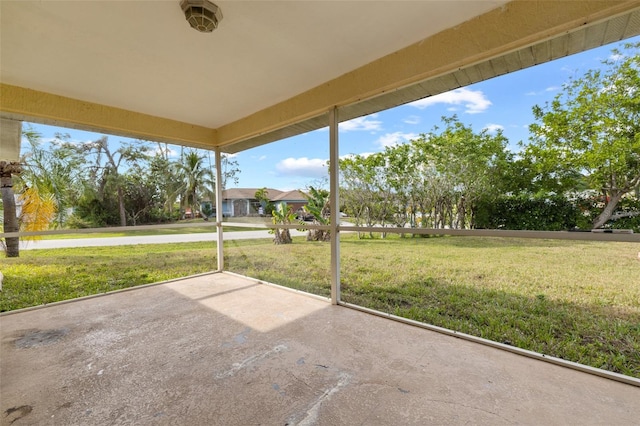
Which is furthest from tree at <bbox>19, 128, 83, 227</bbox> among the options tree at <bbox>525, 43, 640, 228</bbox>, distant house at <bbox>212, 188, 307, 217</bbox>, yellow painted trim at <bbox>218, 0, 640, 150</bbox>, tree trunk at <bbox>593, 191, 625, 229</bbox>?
tree trunk at <bbox>593, 191, 625, 229</bbox>

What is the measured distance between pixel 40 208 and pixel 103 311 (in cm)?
206

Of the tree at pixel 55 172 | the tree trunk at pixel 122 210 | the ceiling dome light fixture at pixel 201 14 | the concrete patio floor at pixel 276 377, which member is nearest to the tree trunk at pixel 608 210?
the concrete patio floor at pixel 276 377

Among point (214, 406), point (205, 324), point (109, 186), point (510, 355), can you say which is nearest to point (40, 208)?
point (109, 186)

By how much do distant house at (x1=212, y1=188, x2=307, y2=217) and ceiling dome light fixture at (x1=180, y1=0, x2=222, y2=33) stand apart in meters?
2.90

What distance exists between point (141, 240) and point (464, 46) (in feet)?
19.1

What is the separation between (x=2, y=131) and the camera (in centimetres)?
341

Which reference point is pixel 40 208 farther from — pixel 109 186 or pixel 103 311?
pixel 103 311

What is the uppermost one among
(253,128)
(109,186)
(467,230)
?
(253,128)

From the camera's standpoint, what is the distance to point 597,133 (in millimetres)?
2227

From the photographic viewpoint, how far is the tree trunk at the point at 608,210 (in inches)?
81.5

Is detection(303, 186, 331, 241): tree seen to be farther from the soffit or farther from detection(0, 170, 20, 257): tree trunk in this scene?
detection(0, 170, 20, 257): tree trunk

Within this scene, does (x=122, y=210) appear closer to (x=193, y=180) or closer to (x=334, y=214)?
(x=193, y=180)

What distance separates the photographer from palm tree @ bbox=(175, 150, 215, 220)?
5461 millimetres

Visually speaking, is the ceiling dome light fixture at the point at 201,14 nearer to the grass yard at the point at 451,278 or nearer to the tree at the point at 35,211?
the grass yard at the point at 451,278
